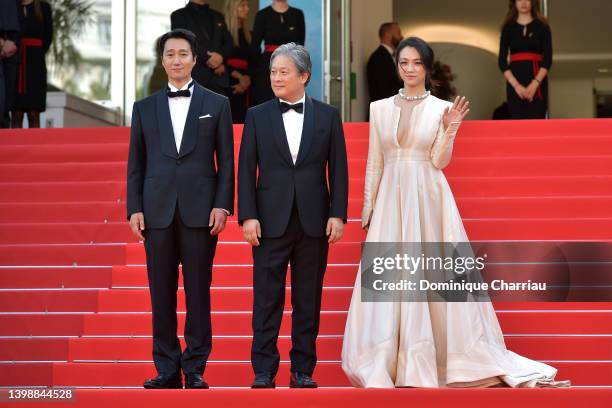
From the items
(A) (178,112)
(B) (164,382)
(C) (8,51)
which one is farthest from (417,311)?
(C) (8,51)

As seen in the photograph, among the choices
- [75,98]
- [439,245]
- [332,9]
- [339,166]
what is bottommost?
[439,245]

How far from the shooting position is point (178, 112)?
21.0ft

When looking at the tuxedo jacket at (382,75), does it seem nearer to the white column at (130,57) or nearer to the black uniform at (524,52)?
the black uniform at (524,52)

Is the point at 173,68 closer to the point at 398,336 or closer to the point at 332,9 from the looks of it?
A: the point at 398,336

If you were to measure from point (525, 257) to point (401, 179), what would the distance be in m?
2.18

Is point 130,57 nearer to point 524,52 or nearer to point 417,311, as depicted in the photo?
point 524,52

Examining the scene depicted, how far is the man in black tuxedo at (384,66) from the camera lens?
13770 mm

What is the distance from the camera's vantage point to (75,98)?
13656 millimetres

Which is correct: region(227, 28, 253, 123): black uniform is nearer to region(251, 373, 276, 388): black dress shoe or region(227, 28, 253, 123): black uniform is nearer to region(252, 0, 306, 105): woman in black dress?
region(252, 0, 306, 105): woman in black dress

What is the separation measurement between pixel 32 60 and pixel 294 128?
597 cm

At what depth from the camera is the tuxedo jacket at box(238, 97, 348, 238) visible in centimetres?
624

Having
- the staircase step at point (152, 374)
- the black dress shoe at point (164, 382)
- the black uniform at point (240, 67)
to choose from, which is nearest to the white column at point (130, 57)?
the black uniform at point (240, 67)

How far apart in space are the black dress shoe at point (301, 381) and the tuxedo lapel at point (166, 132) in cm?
123

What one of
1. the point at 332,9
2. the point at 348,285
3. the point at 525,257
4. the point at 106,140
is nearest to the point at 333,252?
the point at 348,285
